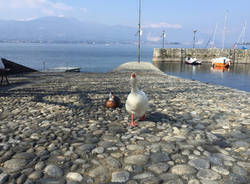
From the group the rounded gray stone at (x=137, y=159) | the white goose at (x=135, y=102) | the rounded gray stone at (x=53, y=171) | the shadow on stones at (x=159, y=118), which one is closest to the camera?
the rounded gray stone at (x=53, y=171)

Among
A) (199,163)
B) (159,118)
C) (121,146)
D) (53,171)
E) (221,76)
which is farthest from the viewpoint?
(221,76)

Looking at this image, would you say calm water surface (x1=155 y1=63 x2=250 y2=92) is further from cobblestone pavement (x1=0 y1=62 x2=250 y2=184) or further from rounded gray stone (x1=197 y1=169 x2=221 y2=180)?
rounded gray stone (x1=197 y1=169 x2=221 y2=180)

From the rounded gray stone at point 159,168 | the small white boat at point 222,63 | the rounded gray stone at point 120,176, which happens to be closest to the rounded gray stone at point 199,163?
the rounded gray stone at point 159,168

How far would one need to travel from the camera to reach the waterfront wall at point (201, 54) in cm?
7956

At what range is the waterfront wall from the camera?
79562mm

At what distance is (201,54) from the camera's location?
269 ft

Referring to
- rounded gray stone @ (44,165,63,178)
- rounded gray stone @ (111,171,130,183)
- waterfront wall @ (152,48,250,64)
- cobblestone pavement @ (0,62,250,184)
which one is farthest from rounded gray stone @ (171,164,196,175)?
waterfront wall @ (152,48,250,64)

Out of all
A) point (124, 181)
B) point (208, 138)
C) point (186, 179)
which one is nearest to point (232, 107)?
point (208, 138)

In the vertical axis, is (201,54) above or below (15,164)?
above

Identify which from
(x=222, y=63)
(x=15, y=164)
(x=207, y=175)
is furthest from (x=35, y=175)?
(x=222, y=63)

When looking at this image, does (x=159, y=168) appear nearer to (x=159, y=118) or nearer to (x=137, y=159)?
(x=137, y=159)

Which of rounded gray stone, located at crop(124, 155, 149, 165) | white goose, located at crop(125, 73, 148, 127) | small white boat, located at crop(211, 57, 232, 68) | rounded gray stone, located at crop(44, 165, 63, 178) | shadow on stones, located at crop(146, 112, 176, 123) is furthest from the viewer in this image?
small white boat, located at crop(211, 57, 232, 68)

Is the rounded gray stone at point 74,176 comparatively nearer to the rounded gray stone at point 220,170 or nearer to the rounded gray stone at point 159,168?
the rounded gray stone at point 159,168

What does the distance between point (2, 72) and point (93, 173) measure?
41.1 feet
